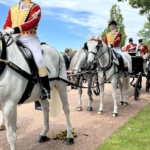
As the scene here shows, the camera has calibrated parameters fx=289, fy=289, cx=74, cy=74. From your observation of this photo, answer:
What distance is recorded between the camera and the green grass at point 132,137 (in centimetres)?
579

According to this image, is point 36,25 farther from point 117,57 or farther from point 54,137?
point 117,57

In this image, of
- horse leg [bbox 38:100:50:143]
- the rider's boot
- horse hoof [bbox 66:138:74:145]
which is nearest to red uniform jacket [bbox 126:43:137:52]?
horse leg [bbox 38:100:50:143]

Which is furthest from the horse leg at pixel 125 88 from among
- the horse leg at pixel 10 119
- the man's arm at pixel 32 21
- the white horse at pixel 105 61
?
the horse leg at pixel 10 119

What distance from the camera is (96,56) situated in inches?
327

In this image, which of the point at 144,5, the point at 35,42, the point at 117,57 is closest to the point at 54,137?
the point at 35,42

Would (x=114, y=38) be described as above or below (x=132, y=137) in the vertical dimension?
above

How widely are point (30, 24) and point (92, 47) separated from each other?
138 inches

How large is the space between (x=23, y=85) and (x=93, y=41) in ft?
12.8

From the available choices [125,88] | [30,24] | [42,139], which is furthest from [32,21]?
[125,88]

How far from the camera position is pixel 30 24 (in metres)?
4.79

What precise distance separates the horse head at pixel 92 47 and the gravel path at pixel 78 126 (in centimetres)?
173

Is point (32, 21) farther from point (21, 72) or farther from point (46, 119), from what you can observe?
point (46, 119)

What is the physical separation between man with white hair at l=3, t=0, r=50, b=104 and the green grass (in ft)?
6.10

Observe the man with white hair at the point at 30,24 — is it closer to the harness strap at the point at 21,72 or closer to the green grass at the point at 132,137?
the harness strap at the point at 21,72
